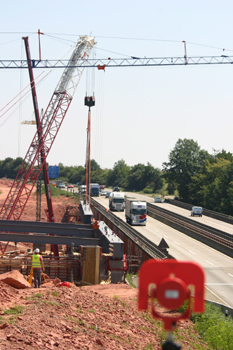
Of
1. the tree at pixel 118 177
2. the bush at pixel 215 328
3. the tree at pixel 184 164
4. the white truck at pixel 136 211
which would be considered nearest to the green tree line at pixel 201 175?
the tree at pixel 184 164

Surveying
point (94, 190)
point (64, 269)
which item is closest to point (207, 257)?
point (64, 269)

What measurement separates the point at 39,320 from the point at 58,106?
5283 centimetres

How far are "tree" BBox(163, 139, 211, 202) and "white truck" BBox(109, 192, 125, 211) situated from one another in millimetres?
40219

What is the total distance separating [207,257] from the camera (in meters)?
41.1

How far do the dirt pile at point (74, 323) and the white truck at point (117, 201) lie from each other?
56.4 metres

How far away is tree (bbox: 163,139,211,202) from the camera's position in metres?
116

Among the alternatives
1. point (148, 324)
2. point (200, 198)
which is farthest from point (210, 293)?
point (200, 198)

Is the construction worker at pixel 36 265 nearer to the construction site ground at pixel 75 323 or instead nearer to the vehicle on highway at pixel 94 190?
the construction site ground at pixel 75 323

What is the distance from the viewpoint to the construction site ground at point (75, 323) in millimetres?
11743

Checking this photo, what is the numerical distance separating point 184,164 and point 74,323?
108034 millimetres

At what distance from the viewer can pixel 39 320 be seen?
12.9 meters

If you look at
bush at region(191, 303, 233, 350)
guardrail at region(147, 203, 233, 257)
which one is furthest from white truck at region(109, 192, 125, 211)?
bush at region(191, 303, 233, 350)

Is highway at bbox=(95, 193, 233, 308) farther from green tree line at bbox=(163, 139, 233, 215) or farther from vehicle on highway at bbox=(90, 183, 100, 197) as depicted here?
vehicle on highway at bbox=(90, 183, 100, 197)

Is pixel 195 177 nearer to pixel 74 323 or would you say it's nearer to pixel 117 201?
pixel 117 201
